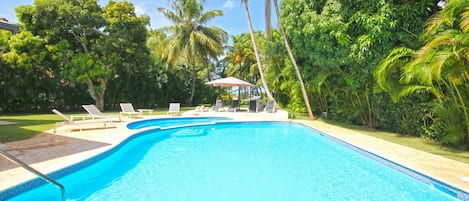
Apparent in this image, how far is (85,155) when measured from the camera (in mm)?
4871

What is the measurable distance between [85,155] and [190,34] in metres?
18.7

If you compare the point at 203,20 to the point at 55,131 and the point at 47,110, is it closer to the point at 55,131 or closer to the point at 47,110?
the point at 47,110

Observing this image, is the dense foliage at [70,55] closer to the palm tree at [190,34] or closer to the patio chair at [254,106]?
the palm tree at [190,34]

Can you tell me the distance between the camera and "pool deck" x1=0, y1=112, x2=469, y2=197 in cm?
377

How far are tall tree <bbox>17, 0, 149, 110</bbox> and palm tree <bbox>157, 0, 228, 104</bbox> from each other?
192 inches

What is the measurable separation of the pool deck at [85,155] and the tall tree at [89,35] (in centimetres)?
900

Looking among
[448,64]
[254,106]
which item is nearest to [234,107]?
[254,106]

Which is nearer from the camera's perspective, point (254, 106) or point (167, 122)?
point (167, 122)

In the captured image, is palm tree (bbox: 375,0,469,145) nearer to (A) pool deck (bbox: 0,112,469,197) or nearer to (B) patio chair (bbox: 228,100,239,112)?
(A) pool deck (bbox: 0,112,469,197)

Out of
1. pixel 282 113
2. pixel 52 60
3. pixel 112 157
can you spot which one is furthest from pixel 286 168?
pixel 52 60

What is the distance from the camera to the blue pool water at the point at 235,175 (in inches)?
154

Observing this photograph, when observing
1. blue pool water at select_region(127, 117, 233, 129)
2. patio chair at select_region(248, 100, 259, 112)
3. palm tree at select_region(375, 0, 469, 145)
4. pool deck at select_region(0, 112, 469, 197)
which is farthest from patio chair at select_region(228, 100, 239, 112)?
palm tree at select_region(375, 0, 469, 145)

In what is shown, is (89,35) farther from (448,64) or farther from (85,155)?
(448,64)

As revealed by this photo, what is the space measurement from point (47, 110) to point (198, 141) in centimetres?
1248
